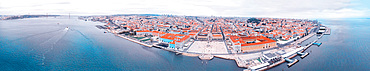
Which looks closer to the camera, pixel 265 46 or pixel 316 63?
pixel 316 63

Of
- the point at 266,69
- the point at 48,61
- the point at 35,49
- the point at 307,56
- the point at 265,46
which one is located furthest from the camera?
the point at 265,46

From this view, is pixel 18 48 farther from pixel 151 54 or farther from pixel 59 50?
pixel 151 54

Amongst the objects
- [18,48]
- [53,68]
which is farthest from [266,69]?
[18,48]

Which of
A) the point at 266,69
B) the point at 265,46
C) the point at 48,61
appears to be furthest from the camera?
the point at 265,46

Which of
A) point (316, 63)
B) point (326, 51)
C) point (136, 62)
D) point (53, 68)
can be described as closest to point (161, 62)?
point (136, 62)

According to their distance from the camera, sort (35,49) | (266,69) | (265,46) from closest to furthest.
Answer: (266,69) → (35,49) → (265,46)

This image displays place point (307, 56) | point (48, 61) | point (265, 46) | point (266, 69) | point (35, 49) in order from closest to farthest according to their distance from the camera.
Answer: point (266, 69) < point (48, 61) < point (307, 56) < point (35, 49) < point (265, 46)

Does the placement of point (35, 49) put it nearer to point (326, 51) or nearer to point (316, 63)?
point (316, 63)

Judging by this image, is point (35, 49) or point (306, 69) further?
point (35, 49)

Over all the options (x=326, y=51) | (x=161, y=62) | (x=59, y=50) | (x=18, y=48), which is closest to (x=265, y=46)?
(x=326, y=51)
